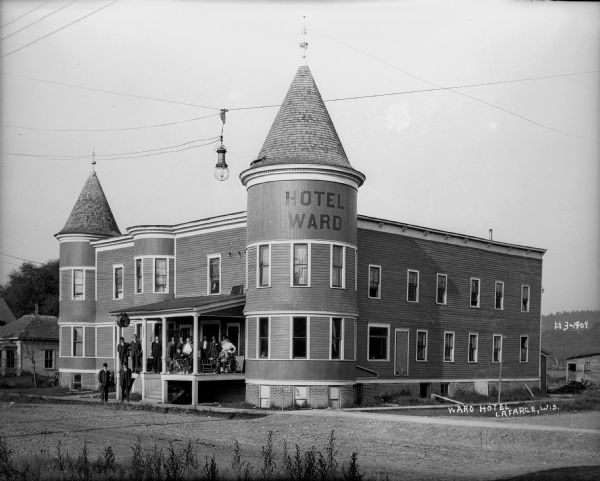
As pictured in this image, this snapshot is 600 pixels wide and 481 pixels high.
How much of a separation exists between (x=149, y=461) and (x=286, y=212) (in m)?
18.6

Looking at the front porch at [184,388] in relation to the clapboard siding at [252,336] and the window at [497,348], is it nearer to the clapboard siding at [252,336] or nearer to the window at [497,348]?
the clapboard siding at [252,336]

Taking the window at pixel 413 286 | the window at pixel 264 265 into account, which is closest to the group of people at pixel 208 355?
the window at pixel 264 265

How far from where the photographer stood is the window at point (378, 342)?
121 feet

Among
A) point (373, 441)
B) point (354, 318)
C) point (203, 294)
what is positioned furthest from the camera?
point (203, 294)

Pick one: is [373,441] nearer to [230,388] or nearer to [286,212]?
[286,212]

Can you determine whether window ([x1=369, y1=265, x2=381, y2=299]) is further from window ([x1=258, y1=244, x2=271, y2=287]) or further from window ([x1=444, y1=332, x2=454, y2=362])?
window ([x1=258, y1=244, x2=271, y2=287])

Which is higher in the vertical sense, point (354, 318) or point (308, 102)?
point (308, 102)

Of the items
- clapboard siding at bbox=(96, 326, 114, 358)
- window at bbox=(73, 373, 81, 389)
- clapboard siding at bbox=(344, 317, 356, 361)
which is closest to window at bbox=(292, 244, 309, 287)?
clapboard siding at bbox=(344, 317, 356, 361)

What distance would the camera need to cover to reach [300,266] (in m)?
31.7

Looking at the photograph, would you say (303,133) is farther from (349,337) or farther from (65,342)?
(65,342)

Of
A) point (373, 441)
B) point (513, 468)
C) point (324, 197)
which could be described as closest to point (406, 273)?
point (324, 197)

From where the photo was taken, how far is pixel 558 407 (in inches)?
1204

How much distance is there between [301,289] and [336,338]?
248 centimetres

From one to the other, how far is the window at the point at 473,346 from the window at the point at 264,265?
1510cm
